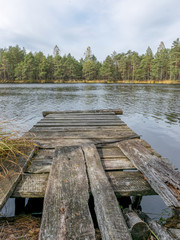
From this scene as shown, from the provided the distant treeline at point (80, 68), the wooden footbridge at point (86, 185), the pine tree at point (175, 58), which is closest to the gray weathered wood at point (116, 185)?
the wooden footbridge at point (86, 185)

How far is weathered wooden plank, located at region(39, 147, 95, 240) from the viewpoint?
0.94 m

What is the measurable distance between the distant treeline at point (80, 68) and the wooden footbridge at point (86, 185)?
57.0 meters

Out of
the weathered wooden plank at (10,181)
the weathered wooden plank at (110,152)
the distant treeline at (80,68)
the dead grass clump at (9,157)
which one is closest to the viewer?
the weathered wooden plank at (10,181)

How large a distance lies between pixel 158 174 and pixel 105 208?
0.77 metres

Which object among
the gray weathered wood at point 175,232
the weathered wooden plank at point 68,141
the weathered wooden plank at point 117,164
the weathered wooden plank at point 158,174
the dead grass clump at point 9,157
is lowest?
the gray weathered wood at point 175,232

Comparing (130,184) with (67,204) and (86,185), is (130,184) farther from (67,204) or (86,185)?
(67,204)

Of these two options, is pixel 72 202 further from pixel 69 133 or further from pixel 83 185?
pixel 69 133

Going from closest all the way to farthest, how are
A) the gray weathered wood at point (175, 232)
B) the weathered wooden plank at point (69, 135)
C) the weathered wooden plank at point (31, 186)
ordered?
the gray weathered wood at point (175, 232)
the weathered wooden plank at point (31, 186)
the weathered wooden plank at point (69, 135)

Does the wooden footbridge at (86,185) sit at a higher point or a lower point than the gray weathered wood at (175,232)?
higher

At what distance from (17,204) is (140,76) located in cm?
6501

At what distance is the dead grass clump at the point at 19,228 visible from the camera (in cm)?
102

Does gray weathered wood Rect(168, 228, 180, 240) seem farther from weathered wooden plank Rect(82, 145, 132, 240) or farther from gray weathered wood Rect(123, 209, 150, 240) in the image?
weathered wooden plank Rect(82, 145, 132, 240)

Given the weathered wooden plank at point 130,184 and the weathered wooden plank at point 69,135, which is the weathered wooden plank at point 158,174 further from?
the weathered wooden plank at point 69,135

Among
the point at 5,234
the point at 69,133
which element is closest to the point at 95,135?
the point at 69,133
